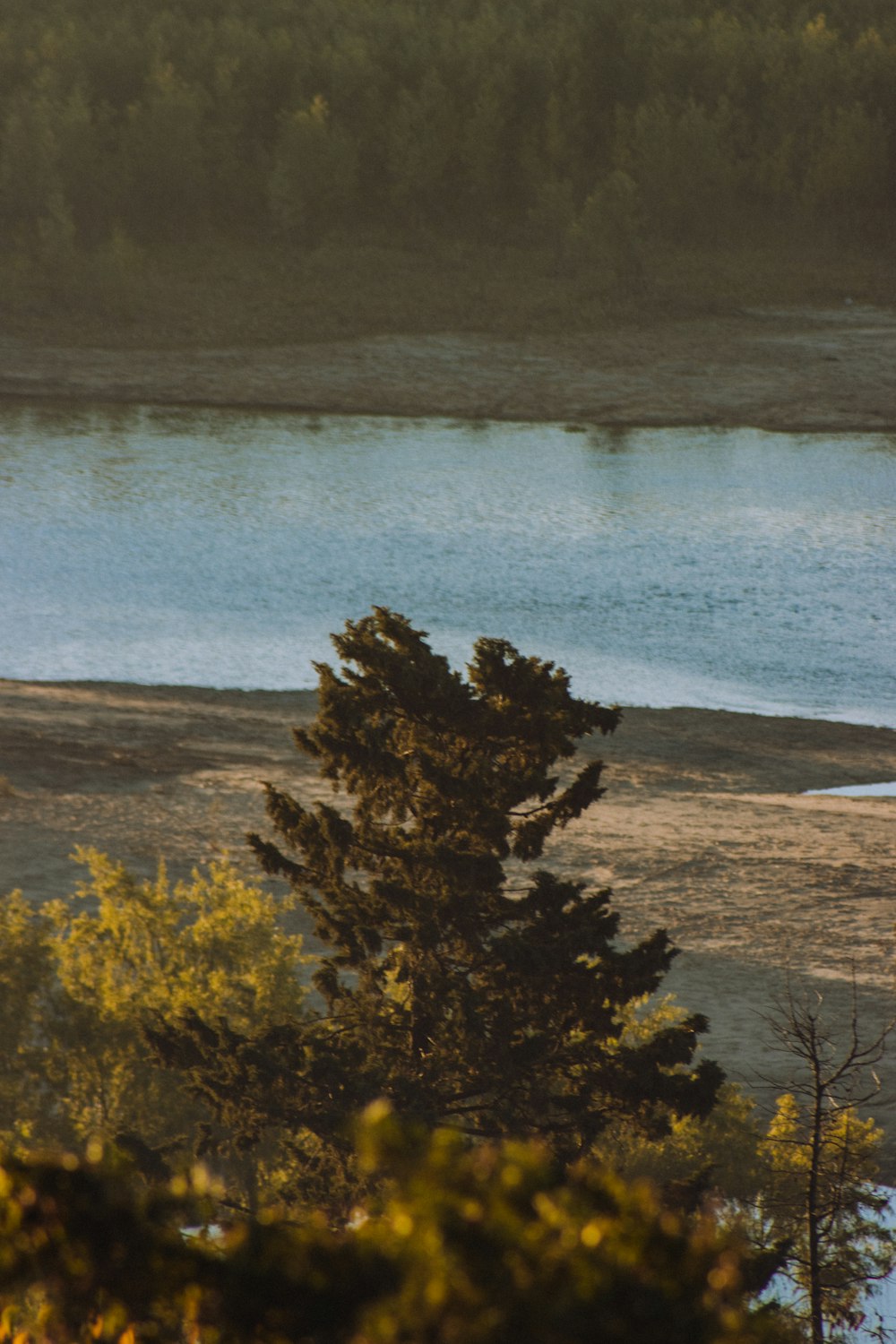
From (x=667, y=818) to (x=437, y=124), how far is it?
4222cm

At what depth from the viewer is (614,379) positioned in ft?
142

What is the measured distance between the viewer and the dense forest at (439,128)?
5275cm

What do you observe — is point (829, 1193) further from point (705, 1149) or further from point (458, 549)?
point (458, 549)

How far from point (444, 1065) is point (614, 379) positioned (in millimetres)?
35756

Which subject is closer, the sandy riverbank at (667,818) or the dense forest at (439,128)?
the sandy riverbank at (667,818)

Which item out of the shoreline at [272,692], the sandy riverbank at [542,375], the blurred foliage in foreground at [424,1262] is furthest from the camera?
the sandy riverbank at [542,375]

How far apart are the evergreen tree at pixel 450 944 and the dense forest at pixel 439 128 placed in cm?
4169

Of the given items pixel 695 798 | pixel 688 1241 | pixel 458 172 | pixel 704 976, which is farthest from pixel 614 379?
pixel 688 1241

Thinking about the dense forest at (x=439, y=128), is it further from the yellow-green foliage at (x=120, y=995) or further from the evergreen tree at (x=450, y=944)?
the evergreen tree at (x=450, y=944)

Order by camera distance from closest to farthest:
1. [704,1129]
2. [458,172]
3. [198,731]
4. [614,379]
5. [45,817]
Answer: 1. [704,1129]
2. [45,817]
3. [198,731]
4. [614,379]
5. [458,172]

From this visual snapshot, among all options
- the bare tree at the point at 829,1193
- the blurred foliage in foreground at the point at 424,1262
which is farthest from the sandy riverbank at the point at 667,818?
the blurred foliage in foreground at the point at 424,1262

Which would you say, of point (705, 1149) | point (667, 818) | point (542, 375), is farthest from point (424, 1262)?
point (542, 375)

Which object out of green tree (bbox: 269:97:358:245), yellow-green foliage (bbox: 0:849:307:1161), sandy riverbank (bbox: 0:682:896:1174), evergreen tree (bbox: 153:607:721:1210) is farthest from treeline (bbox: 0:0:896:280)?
evergreen tree (bbox: 153:607:721:1210)

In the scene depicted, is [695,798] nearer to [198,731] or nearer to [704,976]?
[704,976]
